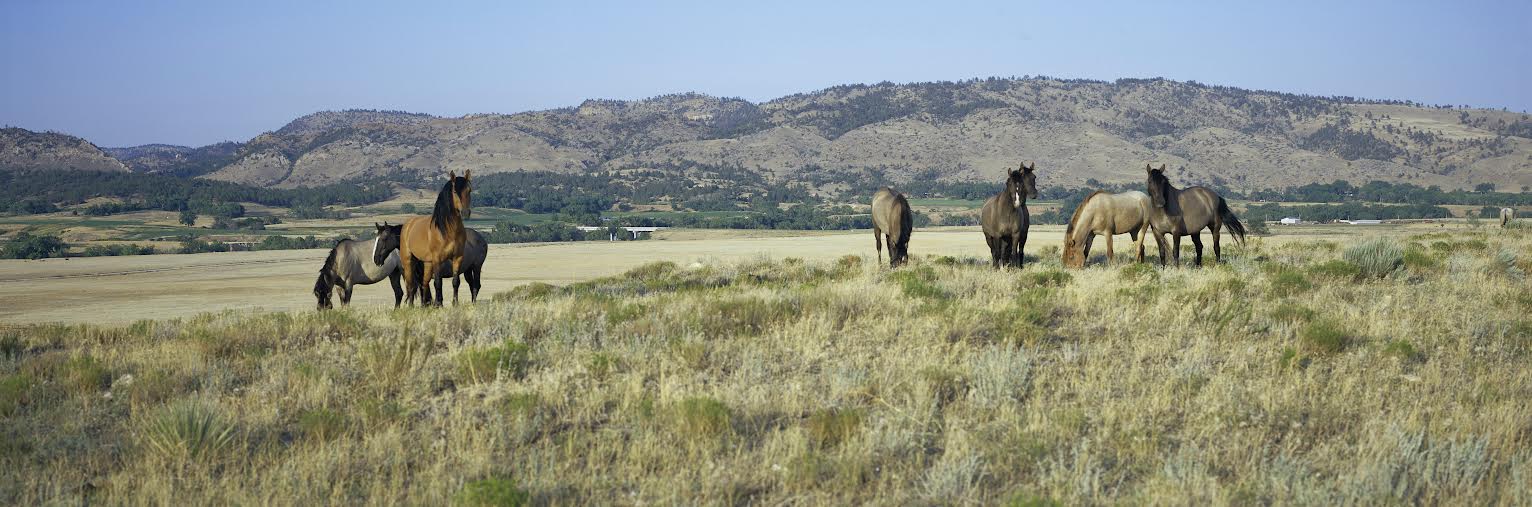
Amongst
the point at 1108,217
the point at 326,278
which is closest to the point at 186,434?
the point at 326,278

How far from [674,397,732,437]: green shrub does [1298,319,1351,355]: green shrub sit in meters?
5.45

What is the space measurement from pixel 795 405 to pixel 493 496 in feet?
7.66

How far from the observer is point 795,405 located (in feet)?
22.0

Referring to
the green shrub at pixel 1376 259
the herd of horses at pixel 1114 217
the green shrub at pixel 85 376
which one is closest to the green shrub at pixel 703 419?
the green shrub at pixel 85 376

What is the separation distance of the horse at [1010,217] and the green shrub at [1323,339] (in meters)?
8.09

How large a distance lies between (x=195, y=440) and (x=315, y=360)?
2.60 meters

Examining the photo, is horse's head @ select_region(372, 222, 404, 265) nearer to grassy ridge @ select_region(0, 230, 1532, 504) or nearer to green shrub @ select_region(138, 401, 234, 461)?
grassy ridge @ select_region(0, 230, 1532, 504)

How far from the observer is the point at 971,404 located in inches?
264

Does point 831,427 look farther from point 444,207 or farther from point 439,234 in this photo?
point 439,234

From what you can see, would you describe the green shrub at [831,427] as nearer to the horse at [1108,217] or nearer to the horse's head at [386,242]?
the horse's head at [386,242]

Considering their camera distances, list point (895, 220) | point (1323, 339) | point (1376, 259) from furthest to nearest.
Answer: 1. point (895, 220)
2. point (1376, 259)
3. point (1323, 339)

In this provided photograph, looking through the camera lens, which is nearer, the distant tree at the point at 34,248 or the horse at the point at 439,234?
the horse at the point at 439,234

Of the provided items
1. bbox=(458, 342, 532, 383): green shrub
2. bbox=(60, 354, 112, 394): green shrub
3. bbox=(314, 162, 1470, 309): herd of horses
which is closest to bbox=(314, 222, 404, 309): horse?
bbox=(314, 162, 1470, 309): herd of horses

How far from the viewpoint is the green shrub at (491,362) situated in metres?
7.68
